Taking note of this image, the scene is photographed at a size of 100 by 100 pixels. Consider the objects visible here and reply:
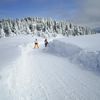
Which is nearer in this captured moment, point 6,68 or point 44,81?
point 44,81

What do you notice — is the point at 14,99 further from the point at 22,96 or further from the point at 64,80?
the point at 64,80

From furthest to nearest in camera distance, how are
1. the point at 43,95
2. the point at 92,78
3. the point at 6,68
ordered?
the point at 6,68 < the point at 92,78 < the point at 43,95

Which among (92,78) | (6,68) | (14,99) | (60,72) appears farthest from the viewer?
(60,72)

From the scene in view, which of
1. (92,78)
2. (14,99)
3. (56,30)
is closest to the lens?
(14,99)

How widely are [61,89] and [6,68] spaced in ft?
13.1

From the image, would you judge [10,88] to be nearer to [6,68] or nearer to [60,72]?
[6,68]

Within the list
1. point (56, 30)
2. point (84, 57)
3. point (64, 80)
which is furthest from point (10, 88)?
point (56, 30)

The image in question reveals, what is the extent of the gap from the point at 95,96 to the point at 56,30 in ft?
471

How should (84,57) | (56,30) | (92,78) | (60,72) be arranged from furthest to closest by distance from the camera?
1. (56,30)
2. (84,57)
3. (60,72)
4. (92,78)

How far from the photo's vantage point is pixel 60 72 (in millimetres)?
12516

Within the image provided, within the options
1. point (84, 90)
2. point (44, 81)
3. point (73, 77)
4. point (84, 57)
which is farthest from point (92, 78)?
point (84, 57)

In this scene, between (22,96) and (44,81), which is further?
(44,81)

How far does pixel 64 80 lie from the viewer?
34.7 ft

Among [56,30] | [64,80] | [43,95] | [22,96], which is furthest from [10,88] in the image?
[56,30]
